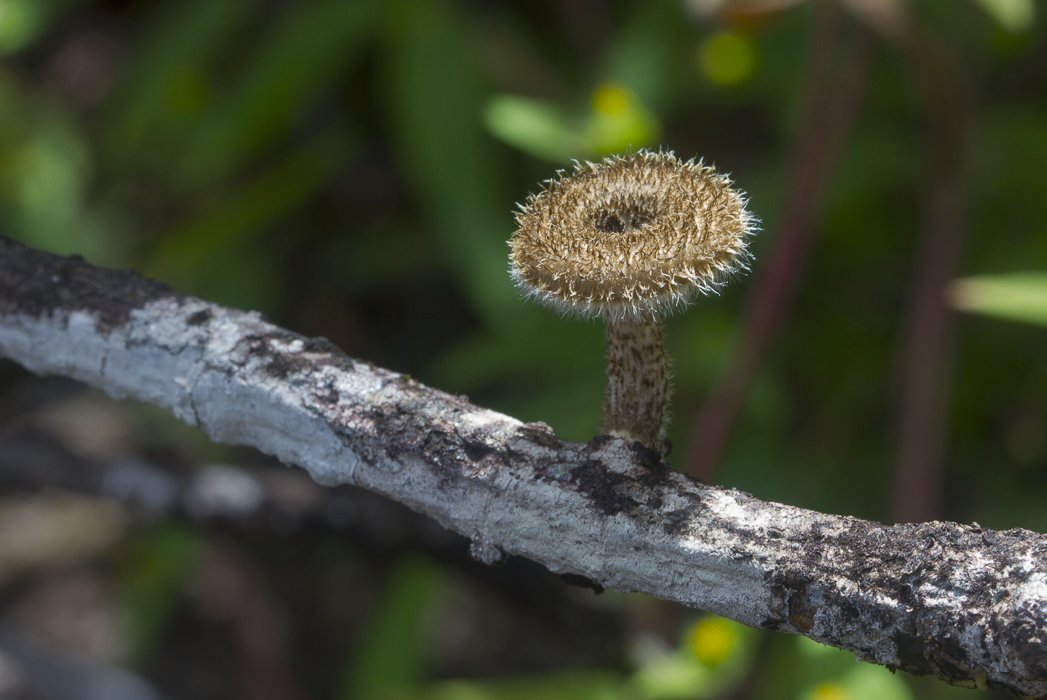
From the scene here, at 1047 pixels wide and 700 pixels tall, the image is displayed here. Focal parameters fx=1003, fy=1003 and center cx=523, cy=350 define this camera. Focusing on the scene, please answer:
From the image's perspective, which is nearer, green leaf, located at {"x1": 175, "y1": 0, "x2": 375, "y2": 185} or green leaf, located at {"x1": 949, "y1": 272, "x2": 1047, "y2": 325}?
green leaf, located at {"x1": 949, "y1": 272, "x2": 1047, "y2": 325}

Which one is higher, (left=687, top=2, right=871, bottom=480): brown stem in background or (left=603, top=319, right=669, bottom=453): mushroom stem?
(left=687, top=2, right=871, bottom=480): brown stem in background

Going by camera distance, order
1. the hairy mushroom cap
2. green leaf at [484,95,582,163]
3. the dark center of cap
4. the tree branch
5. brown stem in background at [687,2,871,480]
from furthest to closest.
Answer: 1. brown stem in background at [687,2,871,480]
2. green leaf at [484,95,582,163]
3. the dark center of cap
4. the hairy mushroom cap
5. the tree branch

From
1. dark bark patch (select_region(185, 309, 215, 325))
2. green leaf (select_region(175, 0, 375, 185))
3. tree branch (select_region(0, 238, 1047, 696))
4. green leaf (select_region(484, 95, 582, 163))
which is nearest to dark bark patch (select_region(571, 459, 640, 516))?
tree branch (select_region(0, 238, 1047, 696))

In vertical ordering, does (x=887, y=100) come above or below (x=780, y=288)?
above

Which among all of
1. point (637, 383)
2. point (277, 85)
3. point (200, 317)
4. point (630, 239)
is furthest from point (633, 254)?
point (277, 85)

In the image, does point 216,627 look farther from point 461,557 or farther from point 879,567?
point 879,567

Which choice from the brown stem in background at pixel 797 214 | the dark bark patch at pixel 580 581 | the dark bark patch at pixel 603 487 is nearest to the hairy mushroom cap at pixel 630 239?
the dark bark patch at pixel 603 487

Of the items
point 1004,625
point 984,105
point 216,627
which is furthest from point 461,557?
point 984,105

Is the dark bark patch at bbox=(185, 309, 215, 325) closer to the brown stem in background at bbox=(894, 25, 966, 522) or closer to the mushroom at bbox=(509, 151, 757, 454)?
the mushroom at bbox=(509, 151, 757, 454)
